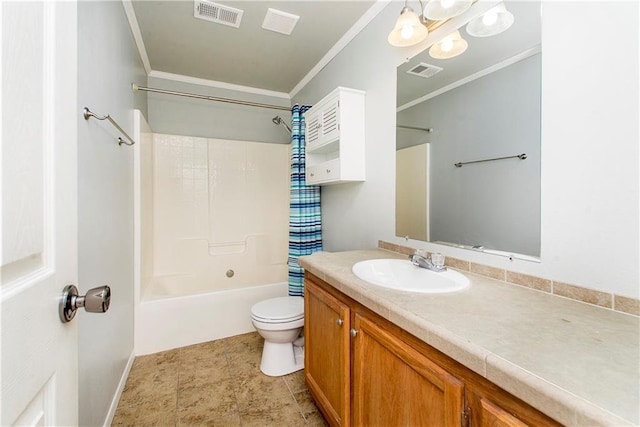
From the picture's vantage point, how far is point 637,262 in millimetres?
770

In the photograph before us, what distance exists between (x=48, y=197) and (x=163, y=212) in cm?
248

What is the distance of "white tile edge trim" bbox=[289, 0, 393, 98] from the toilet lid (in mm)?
1999

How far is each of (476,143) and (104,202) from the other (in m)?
1.84

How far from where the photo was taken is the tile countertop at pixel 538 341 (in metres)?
0.46

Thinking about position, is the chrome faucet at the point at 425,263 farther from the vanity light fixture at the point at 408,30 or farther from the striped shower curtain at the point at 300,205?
the striped shower curtain at the point at 300,205

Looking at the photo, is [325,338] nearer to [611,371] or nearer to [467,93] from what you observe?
[611,371]

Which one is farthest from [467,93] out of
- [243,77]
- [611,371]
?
[243,77]

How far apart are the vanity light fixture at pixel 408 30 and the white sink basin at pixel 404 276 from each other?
1.12 meters

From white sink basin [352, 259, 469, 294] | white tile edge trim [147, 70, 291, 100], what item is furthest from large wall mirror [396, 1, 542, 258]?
white tile edge trim [147, 70, 291, 100]

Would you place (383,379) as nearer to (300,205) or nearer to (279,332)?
(279,332)

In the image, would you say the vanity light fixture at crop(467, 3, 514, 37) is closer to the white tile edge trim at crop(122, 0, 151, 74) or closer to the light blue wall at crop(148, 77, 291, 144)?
the white tile edge trim at crop(122, 0, 151, 74)

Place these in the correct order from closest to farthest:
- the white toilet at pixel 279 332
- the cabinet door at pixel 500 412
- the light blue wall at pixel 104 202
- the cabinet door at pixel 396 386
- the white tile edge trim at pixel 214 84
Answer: the cabinet door at pixel 500 412 < the cabinet door at pixel 396 386 < the light blue wall at pixel 104 202 < the white toilet at pixel 279 332 < the white tile edge trim at pixel 214 84

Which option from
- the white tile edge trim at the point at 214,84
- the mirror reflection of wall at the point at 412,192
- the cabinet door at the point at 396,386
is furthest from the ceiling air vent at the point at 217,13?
the cabinet door at the point at 396,386

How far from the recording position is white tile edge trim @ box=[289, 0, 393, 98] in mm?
1763
